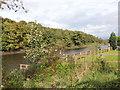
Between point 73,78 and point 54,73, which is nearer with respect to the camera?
A: point 73,78

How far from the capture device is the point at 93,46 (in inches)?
295

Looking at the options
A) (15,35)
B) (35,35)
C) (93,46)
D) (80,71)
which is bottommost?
(80,71)

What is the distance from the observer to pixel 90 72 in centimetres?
494

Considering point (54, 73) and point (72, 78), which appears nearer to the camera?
point (72, 78)

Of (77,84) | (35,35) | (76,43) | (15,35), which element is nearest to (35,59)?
(35,35)

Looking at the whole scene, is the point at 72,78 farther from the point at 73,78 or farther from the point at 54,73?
the point at 54,73

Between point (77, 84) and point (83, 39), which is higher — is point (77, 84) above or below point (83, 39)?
below

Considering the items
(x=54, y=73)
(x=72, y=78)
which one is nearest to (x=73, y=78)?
(x=72, y=78)

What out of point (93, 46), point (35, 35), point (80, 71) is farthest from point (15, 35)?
point (80, 71)

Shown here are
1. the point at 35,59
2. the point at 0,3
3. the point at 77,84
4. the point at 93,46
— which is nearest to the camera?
the point at 0,3

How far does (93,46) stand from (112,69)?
253cm

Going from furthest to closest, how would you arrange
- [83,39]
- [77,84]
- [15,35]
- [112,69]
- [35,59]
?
[83,39] < [15,35] < [35,59] < [112,69] < [77,84]

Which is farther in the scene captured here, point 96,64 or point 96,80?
Result: point 96,64

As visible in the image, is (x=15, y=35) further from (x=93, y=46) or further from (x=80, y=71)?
(x=80, y=71)
